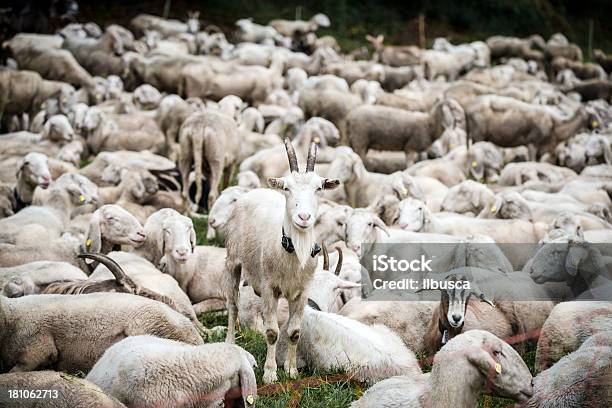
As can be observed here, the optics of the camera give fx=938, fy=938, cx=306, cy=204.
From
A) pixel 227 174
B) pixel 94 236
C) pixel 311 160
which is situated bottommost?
pixel 227 174

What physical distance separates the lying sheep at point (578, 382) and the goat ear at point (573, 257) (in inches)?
106

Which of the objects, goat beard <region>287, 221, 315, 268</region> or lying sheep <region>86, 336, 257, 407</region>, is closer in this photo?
lying sheep <region>86, 336, 257, 407</region>

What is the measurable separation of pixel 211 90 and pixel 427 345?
1313 centimetres

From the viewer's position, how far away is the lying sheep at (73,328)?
686 cm

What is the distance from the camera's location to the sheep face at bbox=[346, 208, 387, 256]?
33.5 feet

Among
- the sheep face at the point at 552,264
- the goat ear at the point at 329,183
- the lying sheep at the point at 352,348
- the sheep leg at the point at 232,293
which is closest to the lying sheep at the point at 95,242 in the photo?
the sheep leg at the point at 232,293

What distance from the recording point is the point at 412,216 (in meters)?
11.1

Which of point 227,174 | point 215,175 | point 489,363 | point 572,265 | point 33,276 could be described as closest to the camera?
point 489,363

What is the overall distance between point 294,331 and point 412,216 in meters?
4.27

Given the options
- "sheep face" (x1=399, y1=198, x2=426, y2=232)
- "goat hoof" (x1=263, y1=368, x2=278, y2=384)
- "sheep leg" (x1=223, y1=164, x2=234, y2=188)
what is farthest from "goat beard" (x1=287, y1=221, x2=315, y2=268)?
"sheep leg" (x1=223, y1=164, x2=234, y2=188)

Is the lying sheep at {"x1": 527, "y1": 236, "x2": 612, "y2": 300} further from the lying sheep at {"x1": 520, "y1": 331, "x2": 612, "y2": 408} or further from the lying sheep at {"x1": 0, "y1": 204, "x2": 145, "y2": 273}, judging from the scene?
the lying sheep at {"x1": 0, "y1": 204, "x2": 145, "y2": 273}

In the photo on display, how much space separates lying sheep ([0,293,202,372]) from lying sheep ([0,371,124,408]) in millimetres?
1076

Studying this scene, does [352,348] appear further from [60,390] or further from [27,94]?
[27,94]

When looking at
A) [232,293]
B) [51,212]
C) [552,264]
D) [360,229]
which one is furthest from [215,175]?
[552,264]
